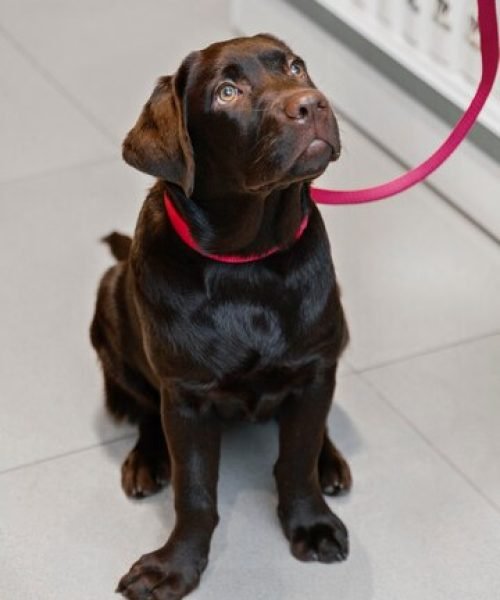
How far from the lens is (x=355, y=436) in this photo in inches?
86.5

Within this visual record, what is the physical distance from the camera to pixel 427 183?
285 cm

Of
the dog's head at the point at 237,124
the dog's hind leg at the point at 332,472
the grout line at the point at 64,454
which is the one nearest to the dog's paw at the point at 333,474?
the dog's hind leg at the point at 332,472

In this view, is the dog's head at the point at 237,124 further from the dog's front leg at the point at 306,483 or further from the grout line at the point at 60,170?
the grout line at the point at 60,170

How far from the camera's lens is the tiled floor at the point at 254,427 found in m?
1.96

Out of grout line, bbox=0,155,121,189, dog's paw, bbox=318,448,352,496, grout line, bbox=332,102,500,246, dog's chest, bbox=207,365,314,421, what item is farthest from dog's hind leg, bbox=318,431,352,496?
grout line, bbox=0,155,121,189

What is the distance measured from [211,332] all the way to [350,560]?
0.42m

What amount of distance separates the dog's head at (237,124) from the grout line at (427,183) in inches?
43.5

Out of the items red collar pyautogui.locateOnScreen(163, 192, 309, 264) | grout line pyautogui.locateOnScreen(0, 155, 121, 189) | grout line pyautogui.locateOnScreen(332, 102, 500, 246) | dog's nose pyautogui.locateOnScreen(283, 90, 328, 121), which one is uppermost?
dog's nose pyautogui.locateOnScreen(283, 90, 328, 121)

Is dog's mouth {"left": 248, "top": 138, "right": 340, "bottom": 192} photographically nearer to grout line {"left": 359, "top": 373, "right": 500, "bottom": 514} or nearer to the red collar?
the red collar

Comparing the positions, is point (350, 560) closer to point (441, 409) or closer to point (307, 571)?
point (307, 571)

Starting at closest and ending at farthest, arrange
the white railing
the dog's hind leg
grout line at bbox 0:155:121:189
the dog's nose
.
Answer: the dog's nose → the dog's hind leg → the white railing → grout line at bbox 0:155:121:189

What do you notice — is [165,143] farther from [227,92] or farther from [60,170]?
[60,170]

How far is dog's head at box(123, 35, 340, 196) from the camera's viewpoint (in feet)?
5.08

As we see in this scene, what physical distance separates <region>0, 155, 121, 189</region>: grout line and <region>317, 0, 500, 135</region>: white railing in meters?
0.60
